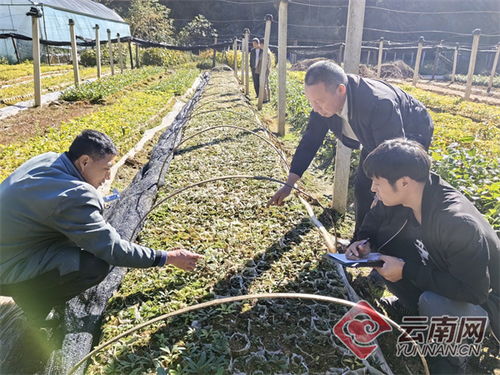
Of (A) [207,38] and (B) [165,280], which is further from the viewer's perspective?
(A) [207,38]

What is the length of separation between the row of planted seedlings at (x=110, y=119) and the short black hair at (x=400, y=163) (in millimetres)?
4480

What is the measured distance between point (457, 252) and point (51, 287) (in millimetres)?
2233

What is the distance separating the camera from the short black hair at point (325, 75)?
2.74 m

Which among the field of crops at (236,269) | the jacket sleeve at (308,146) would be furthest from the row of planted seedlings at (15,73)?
the jacket sleeve at (308,146)

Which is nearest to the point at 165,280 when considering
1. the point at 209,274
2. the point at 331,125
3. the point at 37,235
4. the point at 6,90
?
the point at 209,274

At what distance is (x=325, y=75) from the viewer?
2.75 m

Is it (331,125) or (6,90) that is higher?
(331,125)

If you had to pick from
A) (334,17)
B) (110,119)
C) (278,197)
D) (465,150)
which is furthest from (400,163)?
(334,17)

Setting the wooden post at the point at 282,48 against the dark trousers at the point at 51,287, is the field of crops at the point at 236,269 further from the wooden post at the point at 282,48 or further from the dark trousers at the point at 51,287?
the wooden post at the point at 282,48

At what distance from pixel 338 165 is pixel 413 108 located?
4.40 feet

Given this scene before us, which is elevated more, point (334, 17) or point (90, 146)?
point (334, 17)

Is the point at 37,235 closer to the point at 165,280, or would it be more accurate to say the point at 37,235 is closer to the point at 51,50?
the point at 165,280

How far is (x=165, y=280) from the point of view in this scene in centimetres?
302

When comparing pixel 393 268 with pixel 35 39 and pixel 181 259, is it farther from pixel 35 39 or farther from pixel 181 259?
pixel 35 39
